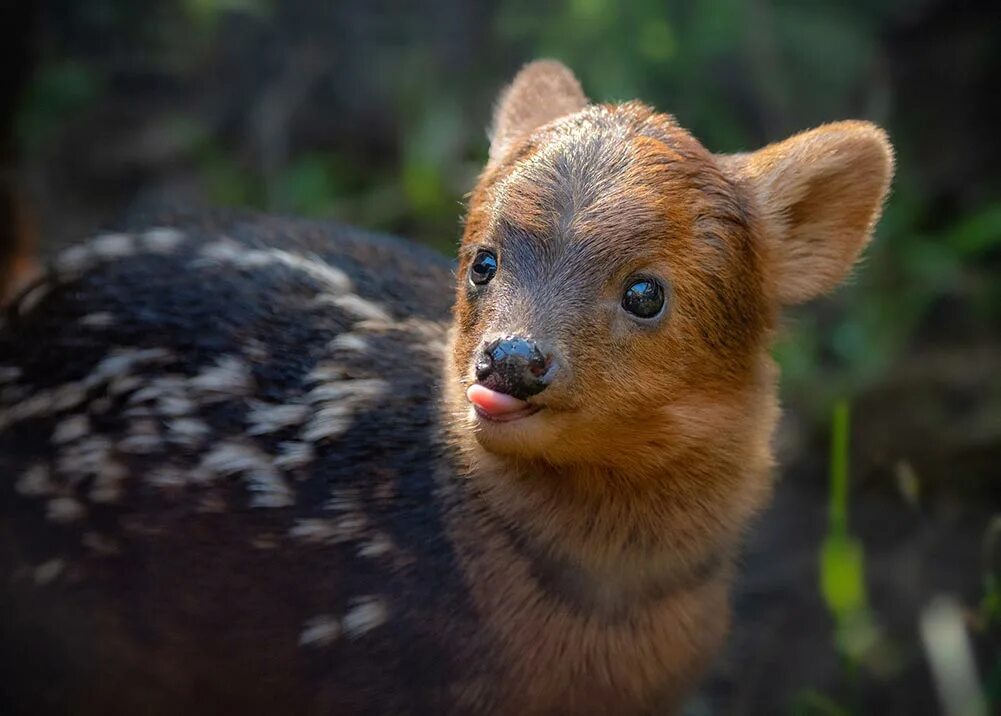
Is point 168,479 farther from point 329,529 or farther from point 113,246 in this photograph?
point 113,246

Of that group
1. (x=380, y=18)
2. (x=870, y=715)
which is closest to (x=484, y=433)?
(x=870, y=715)

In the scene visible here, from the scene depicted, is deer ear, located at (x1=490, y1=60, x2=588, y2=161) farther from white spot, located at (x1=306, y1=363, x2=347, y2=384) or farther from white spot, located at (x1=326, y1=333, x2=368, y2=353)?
white spot, located at (x1=306, y1=363, x2=347, y2=384)

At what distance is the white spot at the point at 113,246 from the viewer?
450cm

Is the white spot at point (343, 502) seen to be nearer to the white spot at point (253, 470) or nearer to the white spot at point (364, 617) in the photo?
the white spot at point (253, 470)

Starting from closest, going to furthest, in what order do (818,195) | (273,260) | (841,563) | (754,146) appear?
1. (818,195)
2. (273,260)
3. (841,563)
4. (754,146)

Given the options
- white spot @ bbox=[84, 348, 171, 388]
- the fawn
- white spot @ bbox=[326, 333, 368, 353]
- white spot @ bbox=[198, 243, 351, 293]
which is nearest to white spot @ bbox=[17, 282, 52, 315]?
the fawn

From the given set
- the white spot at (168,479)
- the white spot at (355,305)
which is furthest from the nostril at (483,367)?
the white spot at (168,479)

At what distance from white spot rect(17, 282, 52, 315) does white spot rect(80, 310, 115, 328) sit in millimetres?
284

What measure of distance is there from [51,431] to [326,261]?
107 cm

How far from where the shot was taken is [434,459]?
13.2 feet

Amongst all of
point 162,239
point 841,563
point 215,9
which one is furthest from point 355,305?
point 215,9

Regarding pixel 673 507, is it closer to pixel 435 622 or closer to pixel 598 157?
pixel 435 622

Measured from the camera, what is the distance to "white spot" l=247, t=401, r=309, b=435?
4066 mm

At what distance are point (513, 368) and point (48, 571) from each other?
1.83 m
